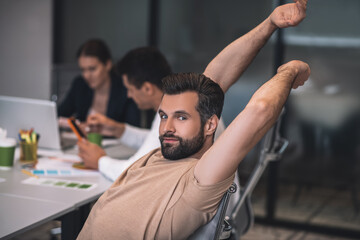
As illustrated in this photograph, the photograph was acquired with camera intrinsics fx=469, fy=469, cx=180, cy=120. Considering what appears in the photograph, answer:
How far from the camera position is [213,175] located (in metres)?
Result: 1.27

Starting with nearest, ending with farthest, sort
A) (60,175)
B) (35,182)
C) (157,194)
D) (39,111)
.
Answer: (157,194) < (35,182) < (60,175) < (39,111)

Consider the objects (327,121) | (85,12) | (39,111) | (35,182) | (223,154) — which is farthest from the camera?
(85,12)

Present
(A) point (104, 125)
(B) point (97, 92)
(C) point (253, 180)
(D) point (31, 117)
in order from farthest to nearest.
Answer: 1. (B) point (97, 92)
2. (A) point (104, 125)
3. (D) point (31, 117)
4. (C) point (253, 180)

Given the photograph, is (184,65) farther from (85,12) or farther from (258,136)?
(258,136)

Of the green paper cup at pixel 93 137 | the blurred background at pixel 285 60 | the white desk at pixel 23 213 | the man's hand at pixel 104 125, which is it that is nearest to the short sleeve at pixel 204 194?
the white desk at pixel 23 213

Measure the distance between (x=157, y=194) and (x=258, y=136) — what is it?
35 centimetres

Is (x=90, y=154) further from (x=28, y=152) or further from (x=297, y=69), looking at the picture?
(x=297, y=69)

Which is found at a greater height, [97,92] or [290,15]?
[290,15]

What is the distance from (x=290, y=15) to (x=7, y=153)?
147cm

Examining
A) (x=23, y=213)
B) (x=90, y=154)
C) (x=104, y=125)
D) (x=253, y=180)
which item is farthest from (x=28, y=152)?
(x=253, y=180)

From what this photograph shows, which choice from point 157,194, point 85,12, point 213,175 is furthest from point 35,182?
point 85,12

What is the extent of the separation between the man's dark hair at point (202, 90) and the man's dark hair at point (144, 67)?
109 cm

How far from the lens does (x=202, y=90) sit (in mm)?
1512

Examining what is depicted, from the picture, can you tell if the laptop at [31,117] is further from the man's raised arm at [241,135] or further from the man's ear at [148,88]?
the man's raised arm at [241,135]
